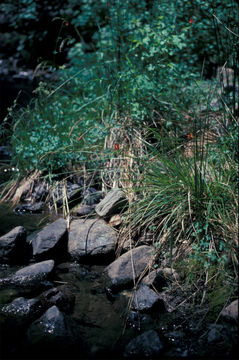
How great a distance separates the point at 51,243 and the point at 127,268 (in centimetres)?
66

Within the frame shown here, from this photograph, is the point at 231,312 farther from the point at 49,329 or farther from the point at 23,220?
the point at 23,220

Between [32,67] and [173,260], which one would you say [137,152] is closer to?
[173,260]

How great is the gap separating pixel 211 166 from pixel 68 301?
1322 mm

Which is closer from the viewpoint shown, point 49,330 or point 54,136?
point 49,330

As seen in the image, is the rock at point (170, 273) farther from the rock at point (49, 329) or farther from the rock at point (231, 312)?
the rock at point (49, 329)

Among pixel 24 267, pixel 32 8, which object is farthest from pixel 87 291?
pixel 32 8

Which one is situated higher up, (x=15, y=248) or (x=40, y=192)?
(x=15, y=248)

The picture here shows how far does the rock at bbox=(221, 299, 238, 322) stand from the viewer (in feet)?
5.88

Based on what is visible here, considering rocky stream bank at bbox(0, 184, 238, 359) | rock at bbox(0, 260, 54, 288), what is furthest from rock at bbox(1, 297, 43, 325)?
rock at bbox(0, 260, 54, 288)

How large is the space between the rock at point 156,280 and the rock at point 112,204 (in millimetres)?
753

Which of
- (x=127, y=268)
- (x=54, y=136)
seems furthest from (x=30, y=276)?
(x=54, y=136)

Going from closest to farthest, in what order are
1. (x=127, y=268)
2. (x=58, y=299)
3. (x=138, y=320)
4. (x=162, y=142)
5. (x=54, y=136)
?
(x=138, y=320)
(x=58, y=299)
(x=127, y=268)
(x=162, y=142)
(x=54, y=136)

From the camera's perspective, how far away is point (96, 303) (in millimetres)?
2164

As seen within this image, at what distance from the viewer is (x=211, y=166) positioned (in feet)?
8.39
